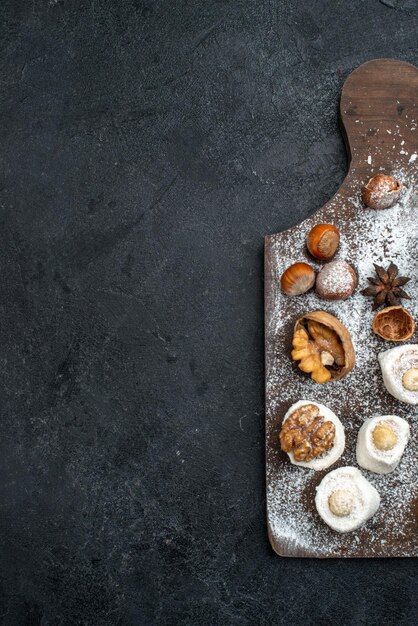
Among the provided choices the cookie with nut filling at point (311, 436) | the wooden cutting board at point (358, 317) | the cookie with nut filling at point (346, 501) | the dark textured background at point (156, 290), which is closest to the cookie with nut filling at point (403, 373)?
the wooden cutting board at point (358, 317)

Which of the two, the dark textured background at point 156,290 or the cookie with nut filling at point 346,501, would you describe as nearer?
the cookie with nut filling at point 346,501

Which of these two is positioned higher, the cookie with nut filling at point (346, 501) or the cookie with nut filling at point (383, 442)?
the cookie with nut filling at point (383, 442)

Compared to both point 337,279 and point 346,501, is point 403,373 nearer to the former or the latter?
point 337,279

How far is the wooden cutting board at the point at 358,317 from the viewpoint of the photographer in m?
3.03

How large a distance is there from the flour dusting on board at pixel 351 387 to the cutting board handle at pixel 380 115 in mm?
102

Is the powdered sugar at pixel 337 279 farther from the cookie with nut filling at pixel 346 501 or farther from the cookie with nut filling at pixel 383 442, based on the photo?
the cookie with nut filling at pixel 346 501

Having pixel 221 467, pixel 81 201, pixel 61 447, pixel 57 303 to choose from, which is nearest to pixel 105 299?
pixel 57 303

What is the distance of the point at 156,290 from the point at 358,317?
3.00 feet

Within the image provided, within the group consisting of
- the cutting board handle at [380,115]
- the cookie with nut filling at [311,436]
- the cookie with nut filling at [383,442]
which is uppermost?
the cutting board handle at [380,115]

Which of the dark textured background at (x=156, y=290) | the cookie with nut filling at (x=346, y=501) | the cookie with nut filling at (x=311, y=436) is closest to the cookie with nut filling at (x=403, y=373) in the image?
the cookie with nut filling at (x=311, y=436)

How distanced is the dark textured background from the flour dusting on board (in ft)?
0.35

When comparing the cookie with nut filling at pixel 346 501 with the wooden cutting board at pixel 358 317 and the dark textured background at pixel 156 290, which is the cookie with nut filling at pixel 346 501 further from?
the dark textured background at pixel 156 290

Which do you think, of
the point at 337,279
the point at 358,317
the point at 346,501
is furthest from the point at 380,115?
the point at 346,501

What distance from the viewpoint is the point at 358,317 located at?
309 cm
